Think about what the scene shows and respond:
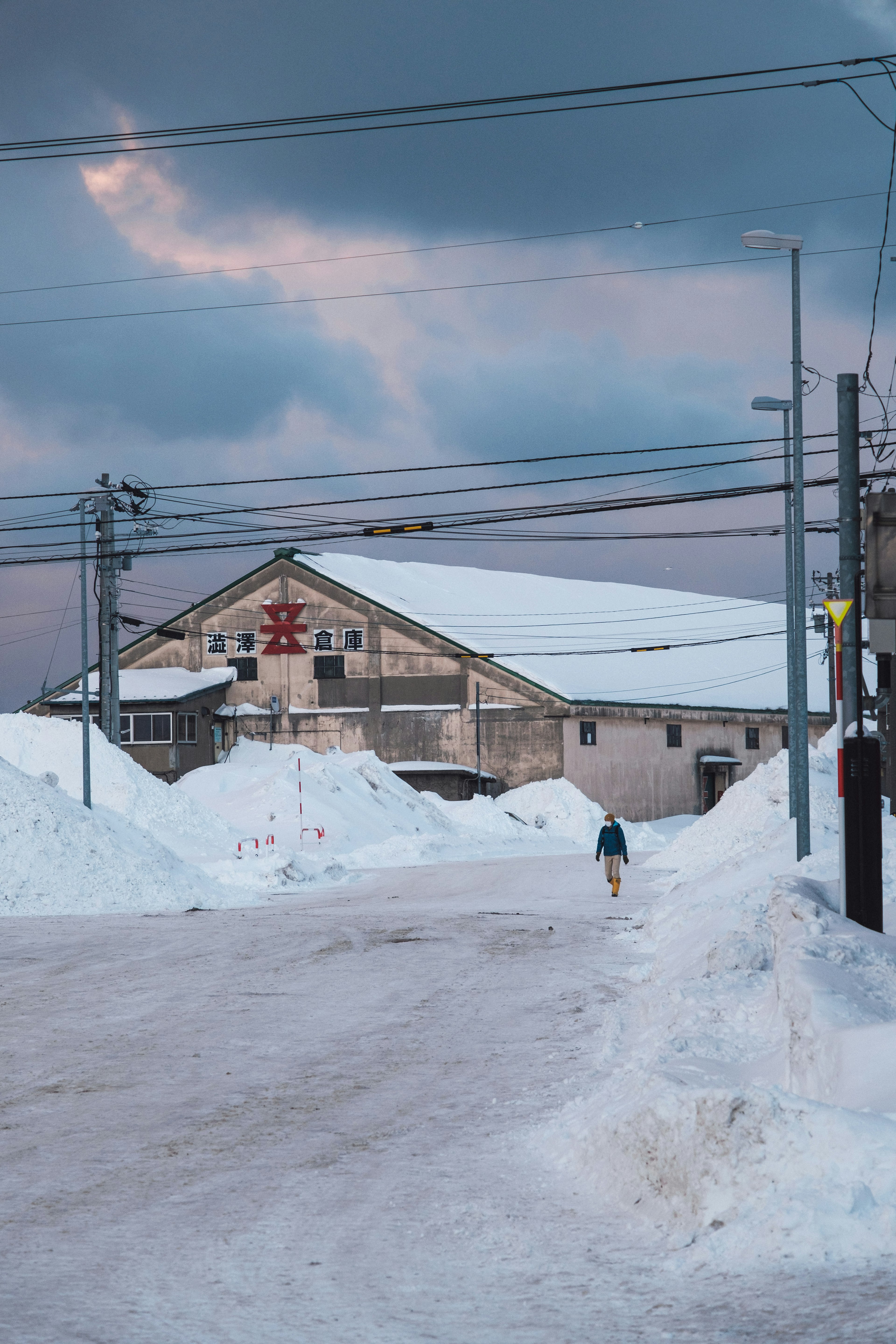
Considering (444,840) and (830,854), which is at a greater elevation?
(830,854)

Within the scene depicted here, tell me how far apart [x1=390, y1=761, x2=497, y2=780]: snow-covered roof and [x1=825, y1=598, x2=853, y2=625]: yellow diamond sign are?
149ft

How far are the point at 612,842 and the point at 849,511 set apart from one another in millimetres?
12770

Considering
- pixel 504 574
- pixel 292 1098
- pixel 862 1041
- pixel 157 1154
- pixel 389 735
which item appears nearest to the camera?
pixel 862 1041

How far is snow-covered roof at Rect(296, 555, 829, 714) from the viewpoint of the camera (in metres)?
59.3

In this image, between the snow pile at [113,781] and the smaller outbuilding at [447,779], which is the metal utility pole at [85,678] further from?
the smaller outbuilding at [447,779]

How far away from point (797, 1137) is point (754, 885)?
10.4 meters

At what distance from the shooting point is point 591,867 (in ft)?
104

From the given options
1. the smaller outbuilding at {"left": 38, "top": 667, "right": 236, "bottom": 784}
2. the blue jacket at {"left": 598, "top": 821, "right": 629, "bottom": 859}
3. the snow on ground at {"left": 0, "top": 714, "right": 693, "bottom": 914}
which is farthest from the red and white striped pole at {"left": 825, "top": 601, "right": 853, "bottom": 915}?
the smaller outbuilding at {"left": 38, "top": 667, "right": 236, "bottom": 784}

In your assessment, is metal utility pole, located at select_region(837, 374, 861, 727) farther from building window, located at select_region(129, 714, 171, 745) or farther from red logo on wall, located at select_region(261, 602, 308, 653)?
red logo on wall, located at select_region(261, 602, 308, 653)

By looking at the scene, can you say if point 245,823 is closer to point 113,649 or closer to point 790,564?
point 113,649

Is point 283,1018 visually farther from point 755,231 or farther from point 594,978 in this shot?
point 755,231

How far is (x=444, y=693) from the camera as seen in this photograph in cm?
5806

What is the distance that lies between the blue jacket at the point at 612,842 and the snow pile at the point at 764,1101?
12.0 metres

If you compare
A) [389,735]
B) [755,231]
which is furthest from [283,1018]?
[389,735]
